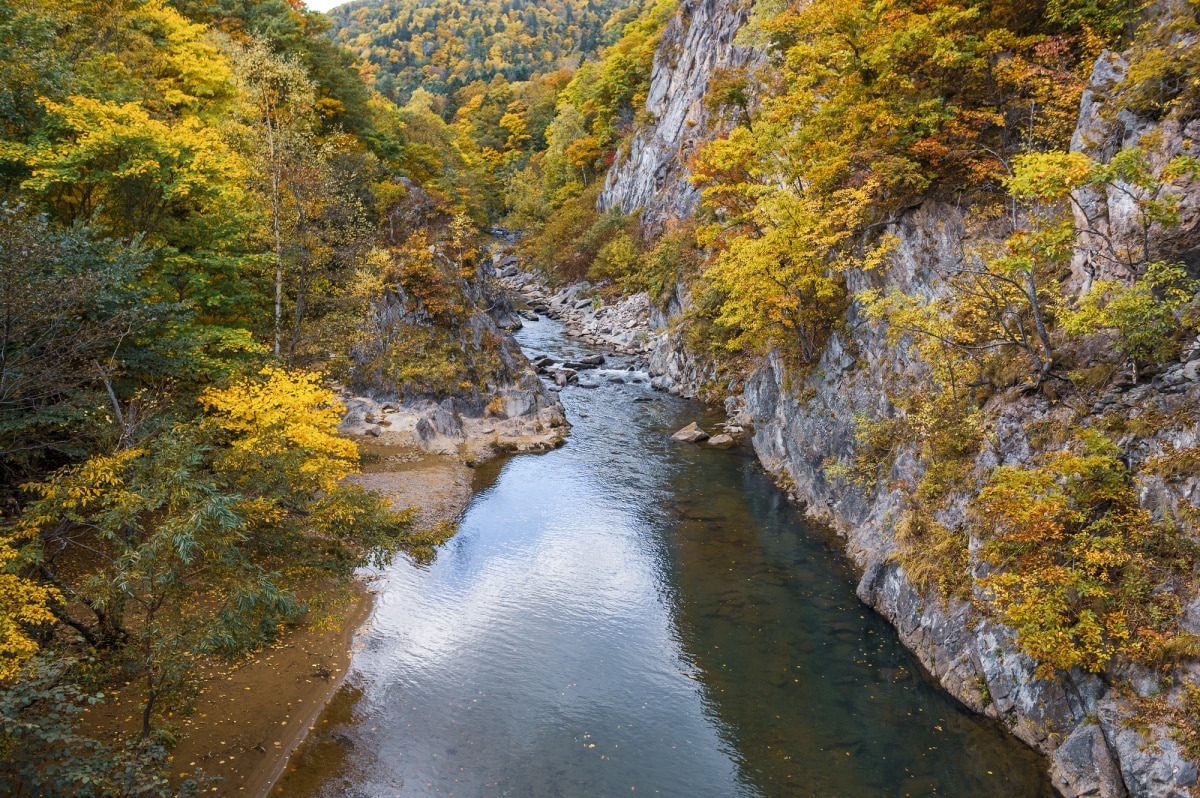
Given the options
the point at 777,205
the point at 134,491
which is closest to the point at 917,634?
the point at 777,205

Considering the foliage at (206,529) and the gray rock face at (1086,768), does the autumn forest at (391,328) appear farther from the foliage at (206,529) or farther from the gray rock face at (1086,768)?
the gray rock face at (1086,768)

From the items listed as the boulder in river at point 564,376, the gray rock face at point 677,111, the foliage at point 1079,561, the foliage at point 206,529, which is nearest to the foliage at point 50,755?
the foliage at point 206,529

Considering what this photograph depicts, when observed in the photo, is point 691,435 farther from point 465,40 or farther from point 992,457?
point 465,40

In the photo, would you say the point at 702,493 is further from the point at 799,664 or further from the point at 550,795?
the point at 550,795

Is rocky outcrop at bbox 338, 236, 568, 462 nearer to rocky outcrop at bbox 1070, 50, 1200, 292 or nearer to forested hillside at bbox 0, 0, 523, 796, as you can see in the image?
forested hillside at bbox 0, 0, 523, 796

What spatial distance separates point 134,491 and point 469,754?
805 cm

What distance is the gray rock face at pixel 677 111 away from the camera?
166ft

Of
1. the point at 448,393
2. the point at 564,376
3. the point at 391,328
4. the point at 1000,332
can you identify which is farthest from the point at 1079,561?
the point at 564,376

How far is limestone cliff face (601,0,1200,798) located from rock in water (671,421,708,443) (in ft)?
8.96

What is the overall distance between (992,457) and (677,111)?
50556mm

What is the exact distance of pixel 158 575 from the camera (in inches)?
364

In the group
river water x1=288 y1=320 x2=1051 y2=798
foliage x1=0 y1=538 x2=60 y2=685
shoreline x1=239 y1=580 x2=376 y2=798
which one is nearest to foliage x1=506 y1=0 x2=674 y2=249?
river water x1=288 y1=320 x2=1051 y2=798

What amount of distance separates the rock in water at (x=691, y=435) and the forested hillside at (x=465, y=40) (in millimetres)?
106700

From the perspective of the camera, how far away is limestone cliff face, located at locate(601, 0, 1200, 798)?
10.9 m
